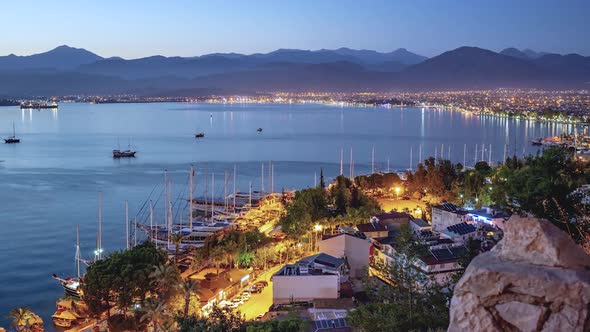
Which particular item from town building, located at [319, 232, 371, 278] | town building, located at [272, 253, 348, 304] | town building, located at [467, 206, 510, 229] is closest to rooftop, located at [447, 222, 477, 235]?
town building, located at [467, 206, 510, 229]

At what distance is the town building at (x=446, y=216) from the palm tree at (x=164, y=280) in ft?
34.5

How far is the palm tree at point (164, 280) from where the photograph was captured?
12320 millimetres

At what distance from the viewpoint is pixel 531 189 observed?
11.1m

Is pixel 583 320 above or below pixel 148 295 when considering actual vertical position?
above

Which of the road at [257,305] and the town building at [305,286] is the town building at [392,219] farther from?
the town building at [305,286]

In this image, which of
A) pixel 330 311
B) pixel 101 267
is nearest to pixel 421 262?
pixel 330 311

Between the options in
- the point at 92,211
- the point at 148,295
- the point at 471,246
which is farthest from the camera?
the point at 92,211

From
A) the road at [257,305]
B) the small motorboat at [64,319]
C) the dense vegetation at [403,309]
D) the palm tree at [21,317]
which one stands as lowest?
the small motorboat at [64,319]

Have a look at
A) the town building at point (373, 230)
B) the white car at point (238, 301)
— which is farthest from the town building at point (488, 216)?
the white car at point (238, 301)

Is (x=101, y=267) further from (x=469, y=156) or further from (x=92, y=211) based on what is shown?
(x=469, y=156)

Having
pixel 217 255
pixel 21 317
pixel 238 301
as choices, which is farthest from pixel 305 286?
pixel 21 317

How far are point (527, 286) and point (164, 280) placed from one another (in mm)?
10508

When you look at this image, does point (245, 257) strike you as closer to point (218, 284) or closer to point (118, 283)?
point (218, 284)

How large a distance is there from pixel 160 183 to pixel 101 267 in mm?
27498
